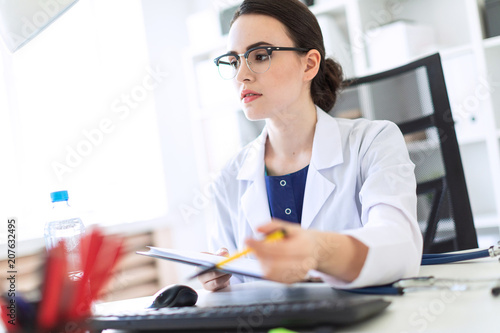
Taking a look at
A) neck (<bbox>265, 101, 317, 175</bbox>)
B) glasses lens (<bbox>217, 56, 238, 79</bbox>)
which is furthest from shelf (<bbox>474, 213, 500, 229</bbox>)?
glasses lens (<bbox>217, 56, 238, 79</bbox>)

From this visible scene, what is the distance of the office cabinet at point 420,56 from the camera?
2340 millimetres

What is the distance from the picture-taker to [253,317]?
1.96 feet

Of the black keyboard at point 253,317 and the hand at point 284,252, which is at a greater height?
the hand at point 284,252

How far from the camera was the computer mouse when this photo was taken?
0.83 m

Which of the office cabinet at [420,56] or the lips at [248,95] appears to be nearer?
the lips at [248,95]

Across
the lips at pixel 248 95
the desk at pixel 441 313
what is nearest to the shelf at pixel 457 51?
the lips at pixel 248 95

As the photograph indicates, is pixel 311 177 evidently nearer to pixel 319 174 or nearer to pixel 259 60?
pixel 319 174

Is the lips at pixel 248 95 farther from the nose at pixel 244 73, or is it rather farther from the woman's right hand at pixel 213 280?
the woman's right hand at pixel 213 280

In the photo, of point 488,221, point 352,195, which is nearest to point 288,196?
point 352,195

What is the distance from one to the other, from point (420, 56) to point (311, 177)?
156cm

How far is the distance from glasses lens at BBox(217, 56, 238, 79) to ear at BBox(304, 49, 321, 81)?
0.66 ft

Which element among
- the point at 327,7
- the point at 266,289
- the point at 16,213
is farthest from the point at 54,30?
the point at 266,289

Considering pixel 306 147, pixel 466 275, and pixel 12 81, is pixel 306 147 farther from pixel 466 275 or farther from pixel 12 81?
pixel 12 81

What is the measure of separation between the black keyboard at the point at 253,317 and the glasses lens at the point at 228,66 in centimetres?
80
